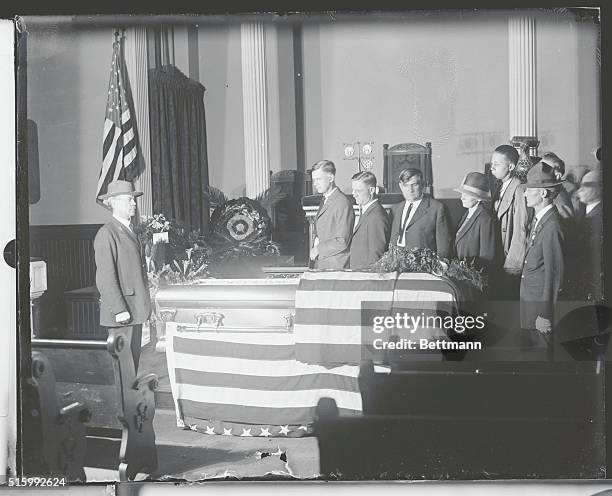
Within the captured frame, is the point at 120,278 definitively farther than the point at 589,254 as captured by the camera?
Yes

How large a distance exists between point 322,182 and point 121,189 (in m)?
0.92

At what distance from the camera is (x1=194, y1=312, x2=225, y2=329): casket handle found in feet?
11.4

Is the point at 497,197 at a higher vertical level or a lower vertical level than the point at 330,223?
higher

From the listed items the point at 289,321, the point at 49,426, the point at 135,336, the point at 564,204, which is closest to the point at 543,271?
the point at 564,204

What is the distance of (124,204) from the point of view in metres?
3.50

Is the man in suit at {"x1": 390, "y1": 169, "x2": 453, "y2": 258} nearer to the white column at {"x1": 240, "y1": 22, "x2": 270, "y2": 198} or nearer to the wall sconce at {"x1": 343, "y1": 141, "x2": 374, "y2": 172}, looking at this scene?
the wall sconce at {"x1": 343, "y1": 141, "x2": 374, "y2": 172}

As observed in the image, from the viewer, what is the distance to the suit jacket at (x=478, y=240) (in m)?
3.42

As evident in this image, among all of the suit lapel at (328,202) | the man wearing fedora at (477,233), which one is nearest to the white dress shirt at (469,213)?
the man wearing fedora at (477,233)

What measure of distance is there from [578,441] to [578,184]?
117cm

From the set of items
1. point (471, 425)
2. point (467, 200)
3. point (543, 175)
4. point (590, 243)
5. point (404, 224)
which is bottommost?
point (471, 425)

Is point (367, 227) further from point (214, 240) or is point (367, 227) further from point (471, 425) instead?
point (471, 425)

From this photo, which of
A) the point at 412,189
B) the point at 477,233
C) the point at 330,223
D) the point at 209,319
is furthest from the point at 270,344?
the point at 477,233

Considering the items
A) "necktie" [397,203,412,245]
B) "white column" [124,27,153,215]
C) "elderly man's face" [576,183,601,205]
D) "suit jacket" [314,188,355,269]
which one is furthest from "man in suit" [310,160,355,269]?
"elderly man's face" [576,183,601,205]

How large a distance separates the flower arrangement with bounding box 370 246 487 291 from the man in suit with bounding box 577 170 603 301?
1.48 feet
